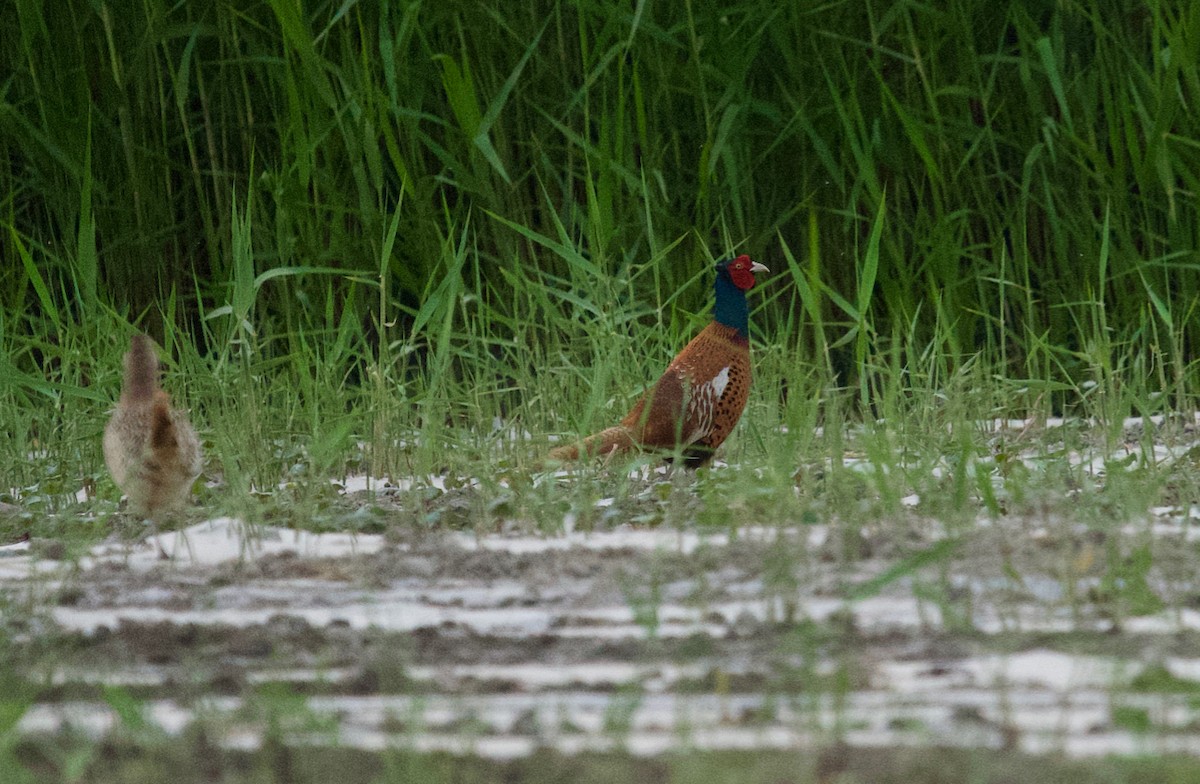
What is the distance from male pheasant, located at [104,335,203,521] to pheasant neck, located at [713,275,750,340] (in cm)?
152

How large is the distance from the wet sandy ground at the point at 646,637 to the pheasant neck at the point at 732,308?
1.49 m

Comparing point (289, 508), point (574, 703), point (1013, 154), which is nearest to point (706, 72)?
point (1013, 154)

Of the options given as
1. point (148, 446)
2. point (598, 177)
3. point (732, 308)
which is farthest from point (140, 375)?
point (598, 177)

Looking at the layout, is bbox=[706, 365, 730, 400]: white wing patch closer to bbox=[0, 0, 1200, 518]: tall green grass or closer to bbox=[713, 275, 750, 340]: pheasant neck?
bbox=[713, 275, 750, 340]: pheasant neck

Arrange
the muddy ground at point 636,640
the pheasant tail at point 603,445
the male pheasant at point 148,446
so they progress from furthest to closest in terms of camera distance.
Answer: the pheasant tail at point 603,445, the male pheasant at point 148,446, the muddy ground at point 636,640

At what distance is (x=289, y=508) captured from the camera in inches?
161

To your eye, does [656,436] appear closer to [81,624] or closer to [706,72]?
[706,72]

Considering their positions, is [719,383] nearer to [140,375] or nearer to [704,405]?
[704,405]

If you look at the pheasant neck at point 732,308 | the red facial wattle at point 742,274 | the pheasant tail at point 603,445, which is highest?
the red facial wattle at point 742,274

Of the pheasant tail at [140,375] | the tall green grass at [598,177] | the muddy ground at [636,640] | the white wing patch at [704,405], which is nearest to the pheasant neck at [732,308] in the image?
the white wing patch at [704,405]

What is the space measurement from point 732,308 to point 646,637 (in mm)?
2391

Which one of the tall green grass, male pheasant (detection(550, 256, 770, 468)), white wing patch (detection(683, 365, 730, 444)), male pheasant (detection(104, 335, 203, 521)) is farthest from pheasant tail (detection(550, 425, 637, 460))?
male pheasant (detection(104, 335, 203, 521))

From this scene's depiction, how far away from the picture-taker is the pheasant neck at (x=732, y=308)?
494 centimetres

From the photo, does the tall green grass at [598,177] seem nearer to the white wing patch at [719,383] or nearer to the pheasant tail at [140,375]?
the white wing patch at [719,383]
